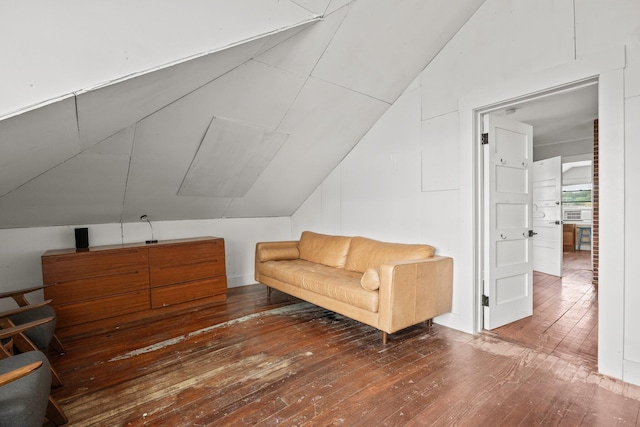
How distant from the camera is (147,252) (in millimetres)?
3416

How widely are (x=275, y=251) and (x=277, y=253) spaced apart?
0.04 metres

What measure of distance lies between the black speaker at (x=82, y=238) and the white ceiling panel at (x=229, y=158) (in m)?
1.09

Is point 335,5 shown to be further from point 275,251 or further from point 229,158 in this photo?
point 275,251

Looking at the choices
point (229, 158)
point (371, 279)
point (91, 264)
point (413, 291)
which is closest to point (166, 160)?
point (229, 158)

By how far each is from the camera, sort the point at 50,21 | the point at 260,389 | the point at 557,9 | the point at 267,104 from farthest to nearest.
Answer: the point at 267,104, the point at 557,9, the point at 260,389, the point at 50,21

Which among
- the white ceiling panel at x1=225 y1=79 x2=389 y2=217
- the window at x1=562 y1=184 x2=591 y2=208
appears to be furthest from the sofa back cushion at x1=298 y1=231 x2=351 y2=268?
the window at x1=562 y1=184 x2=591 y2=208

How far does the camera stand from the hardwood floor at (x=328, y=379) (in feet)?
5.54

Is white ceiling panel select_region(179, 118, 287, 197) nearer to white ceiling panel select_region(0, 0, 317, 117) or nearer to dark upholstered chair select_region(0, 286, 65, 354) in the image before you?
white ceiling panel select_region(0, 0, 317, 117)

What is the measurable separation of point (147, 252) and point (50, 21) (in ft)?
8.43

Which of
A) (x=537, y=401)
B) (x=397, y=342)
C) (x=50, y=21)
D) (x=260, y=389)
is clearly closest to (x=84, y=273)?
(x=260, y=389)

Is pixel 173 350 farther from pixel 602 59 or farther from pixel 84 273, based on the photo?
pixel 602 59

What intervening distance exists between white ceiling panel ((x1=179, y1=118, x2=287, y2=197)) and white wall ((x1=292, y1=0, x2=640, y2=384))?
1180mm

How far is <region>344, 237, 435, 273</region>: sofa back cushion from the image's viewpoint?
2.93m

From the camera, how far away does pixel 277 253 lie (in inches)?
163
